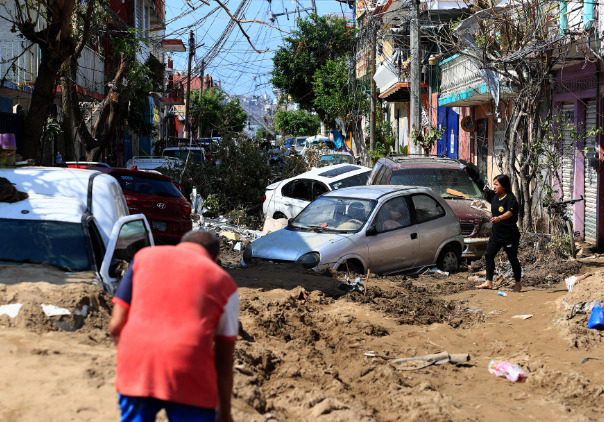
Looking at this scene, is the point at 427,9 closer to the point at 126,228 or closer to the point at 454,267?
the point at 454,267

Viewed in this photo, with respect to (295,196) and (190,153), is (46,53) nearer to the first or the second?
(295,196)

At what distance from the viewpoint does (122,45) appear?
18688mm

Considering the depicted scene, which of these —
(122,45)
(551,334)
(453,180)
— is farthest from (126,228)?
(122,45)

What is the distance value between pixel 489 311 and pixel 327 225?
10.4 feet

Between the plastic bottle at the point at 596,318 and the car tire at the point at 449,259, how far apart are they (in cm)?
440

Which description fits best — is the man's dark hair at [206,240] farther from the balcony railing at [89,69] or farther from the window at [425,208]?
the balcony railing at [89,69]

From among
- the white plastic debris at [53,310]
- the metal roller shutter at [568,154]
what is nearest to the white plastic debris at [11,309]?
the white plastic debris at [53,310]

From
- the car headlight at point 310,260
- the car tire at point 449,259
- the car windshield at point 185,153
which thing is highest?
the car windshield at point 185,153

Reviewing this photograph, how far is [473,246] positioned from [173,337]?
10628 mm

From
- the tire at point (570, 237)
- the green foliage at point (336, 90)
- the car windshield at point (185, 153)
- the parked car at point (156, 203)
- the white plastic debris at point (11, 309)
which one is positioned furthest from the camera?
the green foliage at point (336, 90)

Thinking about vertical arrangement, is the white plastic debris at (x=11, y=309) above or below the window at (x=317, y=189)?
below

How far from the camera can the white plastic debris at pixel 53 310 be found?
5648mm

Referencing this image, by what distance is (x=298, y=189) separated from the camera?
17.4 metres

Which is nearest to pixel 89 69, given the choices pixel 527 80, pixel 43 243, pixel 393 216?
pixel 527 80
